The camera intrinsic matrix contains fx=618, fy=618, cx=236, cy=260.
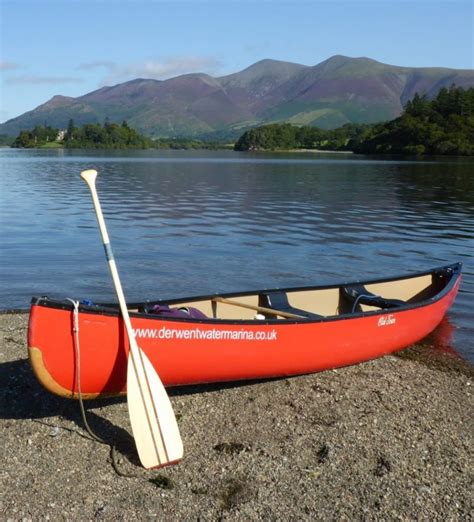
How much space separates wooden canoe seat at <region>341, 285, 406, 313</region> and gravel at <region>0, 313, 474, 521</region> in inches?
80.2

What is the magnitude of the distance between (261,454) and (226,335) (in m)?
1.72

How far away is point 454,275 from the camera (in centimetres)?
1358

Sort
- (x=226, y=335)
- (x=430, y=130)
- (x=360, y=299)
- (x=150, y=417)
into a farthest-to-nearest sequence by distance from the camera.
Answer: (x=430, y=130) → (x=360, y=299) → (x=226, y=335) → (x=150, y=417)

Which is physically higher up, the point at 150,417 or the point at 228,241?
the point at 150,417

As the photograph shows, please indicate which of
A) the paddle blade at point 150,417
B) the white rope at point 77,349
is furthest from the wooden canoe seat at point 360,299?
the white rope at point 77,349

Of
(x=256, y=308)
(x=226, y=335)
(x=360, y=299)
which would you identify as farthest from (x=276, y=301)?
(x=226, y=335)

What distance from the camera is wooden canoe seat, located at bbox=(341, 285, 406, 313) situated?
11617 millimetres

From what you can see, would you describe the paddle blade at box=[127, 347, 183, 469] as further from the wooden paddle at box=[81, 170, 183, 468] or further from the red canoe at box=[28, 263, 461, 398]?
the red canoe at box=[28, 263, 461, 398]

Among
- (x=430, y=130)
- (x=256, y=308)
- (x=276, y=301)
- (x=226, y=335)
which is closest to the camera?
(x=226, y=335)

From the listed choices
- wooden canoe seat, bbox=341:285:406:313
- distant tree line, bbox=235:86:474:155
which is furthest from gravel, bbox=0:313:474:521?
distant tree line, bbox=235:86:474:155

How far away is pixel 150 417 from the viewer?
23.9 ft

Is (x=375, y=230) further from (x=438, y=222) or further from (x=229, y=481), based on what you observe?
(x=229, y=481)

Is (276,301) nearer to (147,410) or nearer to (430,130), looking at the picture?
(147,410)

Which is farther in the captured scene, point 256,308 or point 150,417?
point 256,308
